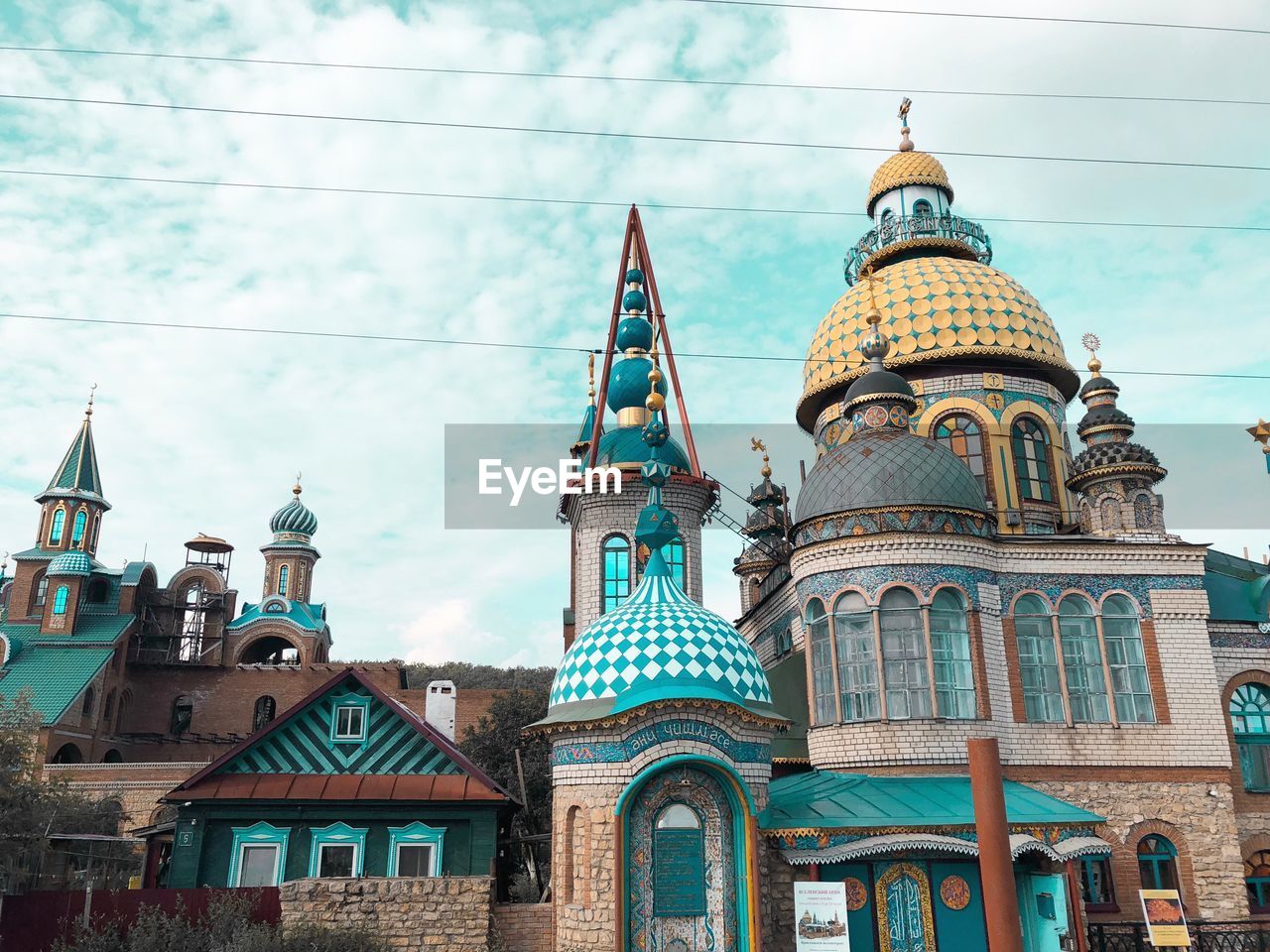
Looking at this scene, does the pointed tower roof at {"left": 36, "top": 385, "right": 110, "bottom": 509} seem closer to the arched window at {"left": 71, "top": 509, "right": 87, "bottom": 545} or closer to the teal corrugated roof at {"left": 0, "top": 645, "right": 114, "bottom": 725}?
the arched window at {"left": 71, "top": 509, "right": 87, "bottom": 545}

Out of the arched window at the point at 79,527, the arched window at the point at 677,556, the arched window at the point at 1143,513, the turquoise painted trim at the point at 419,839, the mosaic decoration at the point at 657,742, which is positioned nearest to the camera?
the mosaic decoration at the point at 657,742

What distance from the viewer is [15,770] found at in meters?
16.0

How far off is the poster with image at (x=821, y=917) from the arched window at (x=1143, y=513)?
11413mm

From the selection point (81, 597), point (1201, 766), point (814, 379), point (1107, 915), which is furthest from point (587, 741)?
point (81, 597)

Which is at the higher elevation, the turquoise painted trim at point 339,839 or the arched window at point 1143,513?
the arched window at point 1143,513

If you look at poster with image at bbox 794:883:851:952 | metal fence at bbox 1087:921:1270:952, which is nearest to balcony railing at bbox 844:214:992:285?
metal fence at bbox 1087:921:1270:952

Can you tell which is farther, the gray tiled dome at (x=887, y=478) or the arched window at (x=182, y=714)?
the arched window at (x=182, y=714)

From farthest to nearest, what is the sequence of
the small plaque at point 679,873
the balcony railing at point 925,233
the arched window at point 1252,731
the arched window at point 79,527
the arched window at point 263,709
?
1. the arched window at point 79,527
2. the arched window at point 263,709
3. the balcony railing at point 925,233
4. the arched window at point 1252,731
5. the small plaque at point 679,873

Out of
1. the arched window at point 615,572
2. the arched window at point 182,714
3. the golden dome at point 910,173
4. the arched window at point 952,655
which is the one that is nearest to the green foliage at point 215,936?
the arched window at point 615,572

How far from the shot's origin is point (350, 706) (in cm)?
1706

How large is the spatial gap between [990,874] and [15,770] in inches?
602

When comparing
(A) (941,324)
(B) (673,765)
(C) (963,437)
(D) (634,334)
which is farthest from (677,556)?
(B) (673,765)

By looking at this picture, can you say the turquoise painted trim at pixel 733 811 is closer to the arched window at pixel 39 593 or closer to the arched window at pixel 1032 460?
the arched window at pixel 1032 460

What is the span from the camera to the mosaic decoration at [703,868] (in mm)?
12000
